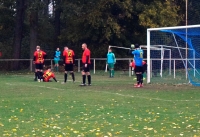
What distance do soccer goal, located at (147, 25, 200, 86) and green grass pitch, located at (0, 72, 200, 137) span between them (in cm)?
585

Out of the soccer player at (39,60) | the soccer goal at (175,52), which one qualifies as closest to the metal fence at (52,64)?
the soccer goal at (175,52)

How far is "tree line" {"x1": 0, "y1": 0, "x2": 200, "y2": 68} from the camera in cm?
4647

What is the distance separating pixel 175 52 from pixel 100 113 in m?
20.7

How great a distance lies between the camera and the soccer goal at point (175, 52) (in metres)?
27.2

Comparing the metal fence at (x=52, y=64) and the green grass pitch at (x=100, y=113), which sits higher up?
the metal fence at (x=52, y=64)

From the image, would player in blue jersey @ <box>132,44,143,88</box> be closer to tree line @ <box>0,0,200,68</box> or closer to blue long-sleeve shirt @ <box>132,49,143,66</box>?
blue long-sleeve shirt @ <box>132,49,143,66</box>

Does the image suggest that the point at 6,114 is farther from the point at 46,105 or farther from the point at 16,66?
the point at 16,66

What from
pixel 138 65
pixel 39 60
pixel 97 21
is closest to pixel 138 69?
pixel 138 65

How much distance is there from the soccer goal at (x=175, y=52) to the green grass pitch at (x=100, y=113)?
5.85 m

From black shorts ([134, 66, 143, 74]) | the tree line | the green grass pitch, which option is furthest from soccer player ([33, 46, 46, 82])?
the tree line

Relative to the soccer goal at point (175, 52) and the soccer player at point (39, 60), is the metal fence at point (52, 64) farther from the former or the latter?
the soccer player at point (39, 60)

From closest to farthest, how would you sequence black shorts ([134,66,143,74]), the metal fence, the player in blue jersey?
1. the player in blue jersey
2. black shorts ([134,66,143,74])
3. the metal fence

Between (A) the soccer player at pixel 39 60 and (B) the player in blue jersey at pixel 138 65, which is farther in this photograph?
(A) the soccer player at pixel 39 60

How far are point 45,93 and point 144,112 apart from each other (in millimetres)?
7031
